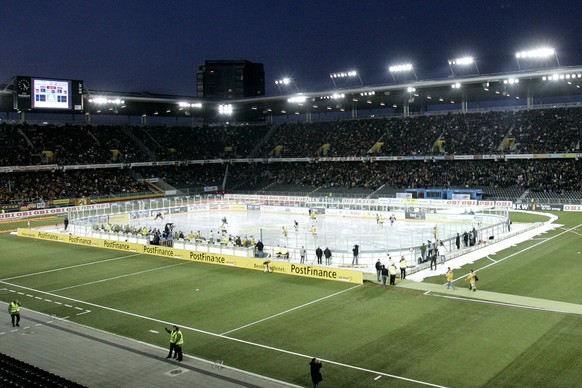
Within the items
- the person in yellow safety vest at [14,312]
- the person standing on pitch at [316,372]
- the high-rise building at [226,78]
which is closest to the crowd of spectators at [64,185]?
the person in yellow safety vest at [14,312]

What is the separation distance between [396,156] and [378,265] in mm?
52943

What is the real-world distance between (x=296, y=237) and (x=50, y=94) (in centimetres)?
3515

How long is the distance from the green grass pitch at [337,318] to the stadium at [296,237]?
115 millimetres

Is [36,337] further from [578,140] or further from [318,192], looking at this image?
[578,140]

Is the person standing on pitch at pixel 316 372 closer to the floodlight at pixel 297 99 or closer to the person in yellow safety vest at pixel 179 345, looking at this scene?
the person in yellow safety vest at pixel 179 345

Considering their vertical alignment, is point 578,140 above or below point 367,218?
above

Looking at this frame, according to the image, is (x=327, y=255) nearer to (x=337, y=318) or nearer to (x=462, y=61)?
(x=337, y=318)

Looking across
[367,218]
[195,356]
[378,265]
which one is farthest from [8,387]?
[367,218]

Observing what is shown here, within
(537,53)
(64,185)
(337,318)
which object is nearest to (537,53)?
(537,53)

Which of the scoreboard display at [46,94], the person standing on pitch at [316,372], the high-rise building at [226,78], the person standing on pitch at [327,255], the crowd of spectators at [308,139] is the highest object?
the high-rise building at [226,78]

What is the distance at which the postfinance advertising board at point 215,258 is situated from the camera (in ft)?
98.6

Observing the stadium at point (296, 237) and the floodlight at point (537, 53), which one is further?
the floodlight at point (537, 53)

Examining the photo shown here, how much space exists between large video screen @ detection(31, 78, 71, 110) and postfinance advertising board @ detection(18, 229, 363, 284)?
15.6 meters

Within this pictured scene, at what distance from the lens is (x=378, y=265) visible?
28656 millimetres
